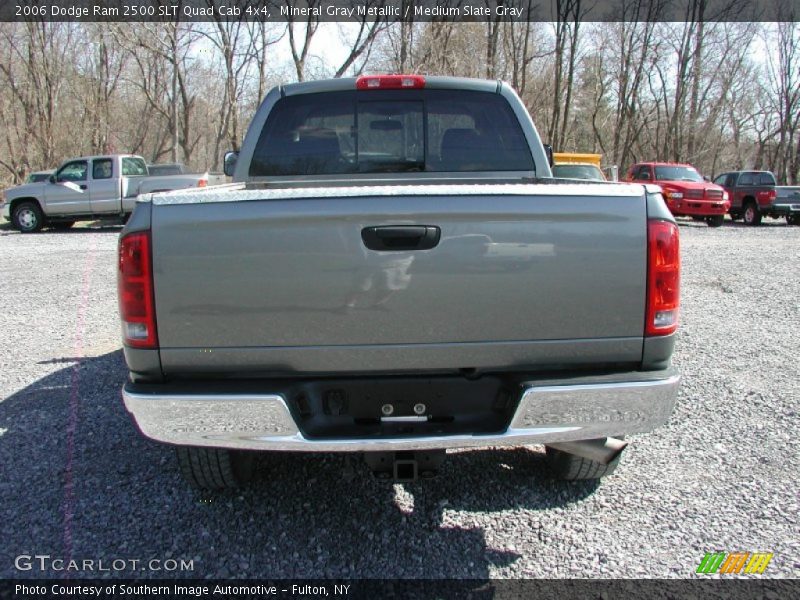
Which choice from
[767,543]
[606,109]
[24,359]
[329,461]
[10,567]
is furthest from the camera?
[606,109]

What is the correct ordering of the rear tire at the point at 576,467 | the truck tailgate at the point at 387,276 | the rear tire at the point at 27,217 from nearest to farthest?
the truck tailgate at the point at 387,276 → the rear tire at the point at 576,467 → the rear tire at the point at 27,217

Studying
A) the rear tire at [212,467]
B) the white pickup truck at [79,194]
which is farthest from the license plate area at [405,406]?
the white pickup truck at [79,194]

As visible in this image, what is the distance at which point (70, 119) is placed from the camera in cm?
3984

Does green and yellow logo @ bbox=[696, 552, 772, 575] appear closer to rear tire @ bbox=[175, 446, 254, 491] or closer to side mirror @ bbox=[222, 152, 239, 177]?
rear tire @ bbox=[175, 446, 254, 491]

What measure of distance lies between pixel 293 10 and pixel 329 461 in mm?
28416

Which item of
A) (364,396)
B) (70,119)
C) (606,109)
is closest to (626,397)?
(364,396)

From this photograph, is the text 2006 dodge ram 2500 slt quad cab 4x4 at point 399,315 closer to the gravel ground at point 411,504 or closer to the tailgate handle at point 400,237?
the tailgate handle at point 400,237

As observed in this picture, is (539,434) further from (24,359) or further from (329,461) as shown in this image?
(24,359)

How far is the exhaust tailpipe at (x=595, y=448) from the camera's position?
8.43ft

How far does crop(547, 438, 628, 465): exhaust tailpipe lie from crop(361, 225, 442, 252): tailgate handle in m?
1.10

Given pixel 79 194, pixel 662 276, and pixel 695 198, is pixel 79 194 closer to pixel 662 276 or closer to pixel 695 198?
pixel 662 276

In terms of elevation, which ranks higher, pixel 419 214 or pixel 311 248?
pixel 419 214

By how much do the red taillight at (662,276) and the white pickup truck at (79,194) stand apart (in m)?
16.6

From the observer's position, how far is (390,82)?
3.55 m
